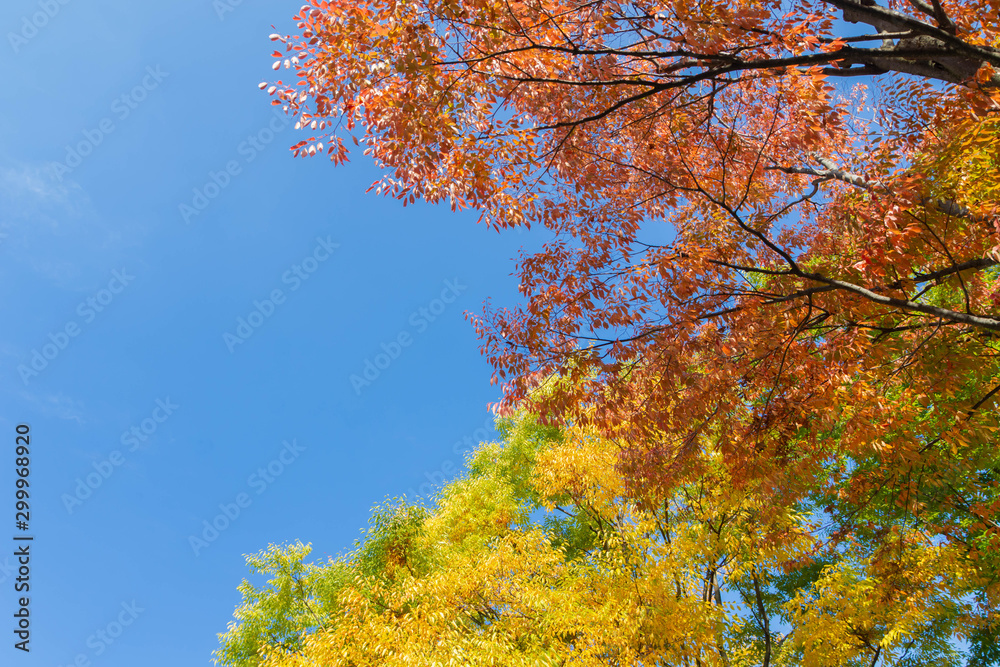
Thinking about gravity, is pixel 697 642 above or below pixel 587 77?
below

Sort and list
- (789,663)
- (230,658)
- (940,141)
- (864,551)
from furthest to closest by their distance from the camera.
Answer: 1. (230,658)
2. (789,663)
3. (864,551)
4. (940,141)

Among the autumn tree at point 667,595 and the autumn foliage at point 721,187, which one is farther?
the autumn tree at point 667,595

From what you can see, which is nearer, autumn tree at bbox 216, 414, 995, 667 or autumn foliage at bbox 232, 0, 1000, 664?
autumn foliage at bbox 232, 0, 1000, 664

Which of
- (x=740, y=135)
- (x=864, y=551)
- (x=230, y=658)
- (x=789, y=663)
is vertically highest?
(x=740, y=135)

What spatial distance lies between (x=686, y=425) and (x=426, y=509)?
1204 centimetres

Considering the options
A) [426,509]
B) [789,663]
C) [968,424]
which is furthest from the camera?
[426,509]

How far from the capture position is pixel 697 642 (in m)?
7.86

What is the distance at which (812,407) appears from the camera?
16.2 feet

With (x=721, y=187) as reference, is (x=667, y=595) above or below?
below

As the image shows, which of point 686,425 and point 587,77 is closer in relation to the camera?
point 587,77

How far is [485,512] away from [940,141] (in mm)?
12000

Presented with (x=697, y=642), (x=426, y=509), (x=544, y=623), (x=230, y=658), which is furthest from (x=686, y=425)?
(x=230, y=658)

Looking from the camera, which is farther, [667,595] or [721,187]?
[667,595]

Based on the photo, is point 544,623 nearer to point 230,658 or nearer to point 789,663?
point 789,663
